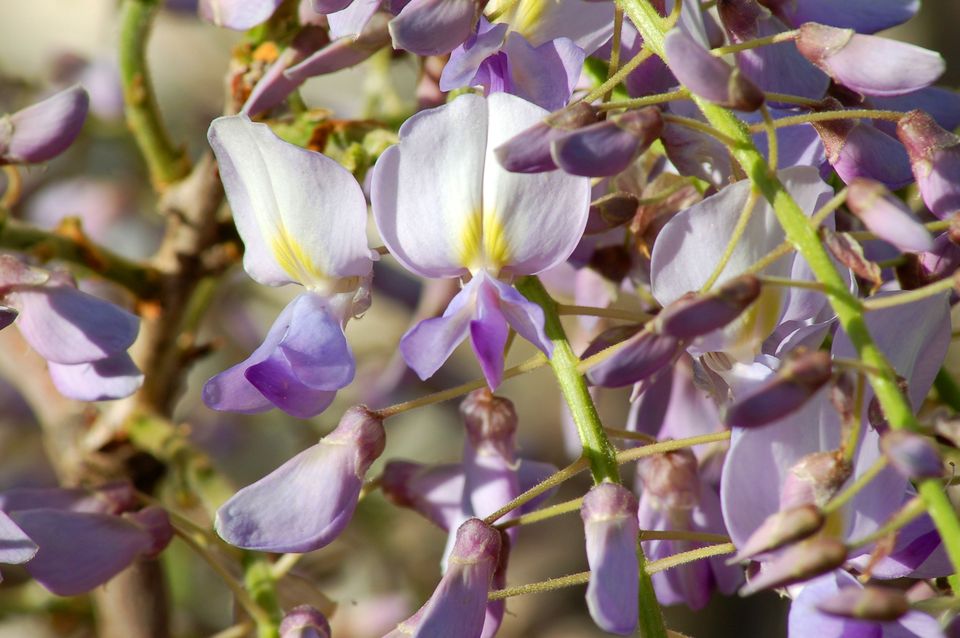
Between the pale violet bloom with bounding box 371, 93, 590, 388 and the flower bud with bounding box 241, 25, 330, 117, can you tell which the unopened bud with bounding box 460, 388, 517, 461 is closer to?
the pale violet bloom with bounding box 371, 93, 590, 388

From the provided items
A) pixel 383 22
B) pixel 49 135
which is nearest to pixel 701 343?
pixel 383 22

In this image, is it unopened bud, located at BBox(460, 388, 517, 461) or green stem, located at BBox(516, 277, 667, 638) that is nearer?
green stem, located at BBox(516, 277, 667, 638)

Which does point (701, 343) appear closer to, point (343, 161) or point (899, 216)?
point (899, 216)

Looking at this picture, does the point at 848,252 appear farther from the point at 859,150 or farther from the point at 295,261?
the point at 295,261

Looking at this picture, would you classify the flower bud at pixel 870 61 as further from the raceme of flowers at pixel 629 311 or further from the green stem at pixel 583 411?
the green stem at pixel 583 411

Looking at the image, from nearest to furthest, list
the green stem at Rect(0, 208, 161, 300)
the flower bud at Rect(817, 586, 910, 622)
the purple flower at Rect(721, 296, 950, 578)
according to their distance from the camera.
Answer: the flower bud at Rect(817, 586, 910, 622) → the purple flower at Rect(721, 296, 950, 578) → the green stem at Rect(0, 208, 161, 300)

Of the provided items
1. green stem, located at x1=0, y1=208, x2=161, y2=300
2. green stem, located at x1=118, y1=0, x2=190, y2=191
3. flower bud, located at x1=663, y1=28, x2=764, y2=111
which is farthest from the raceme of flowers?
green stem, located at x1=118, y1=0, x2=190, y2=191
